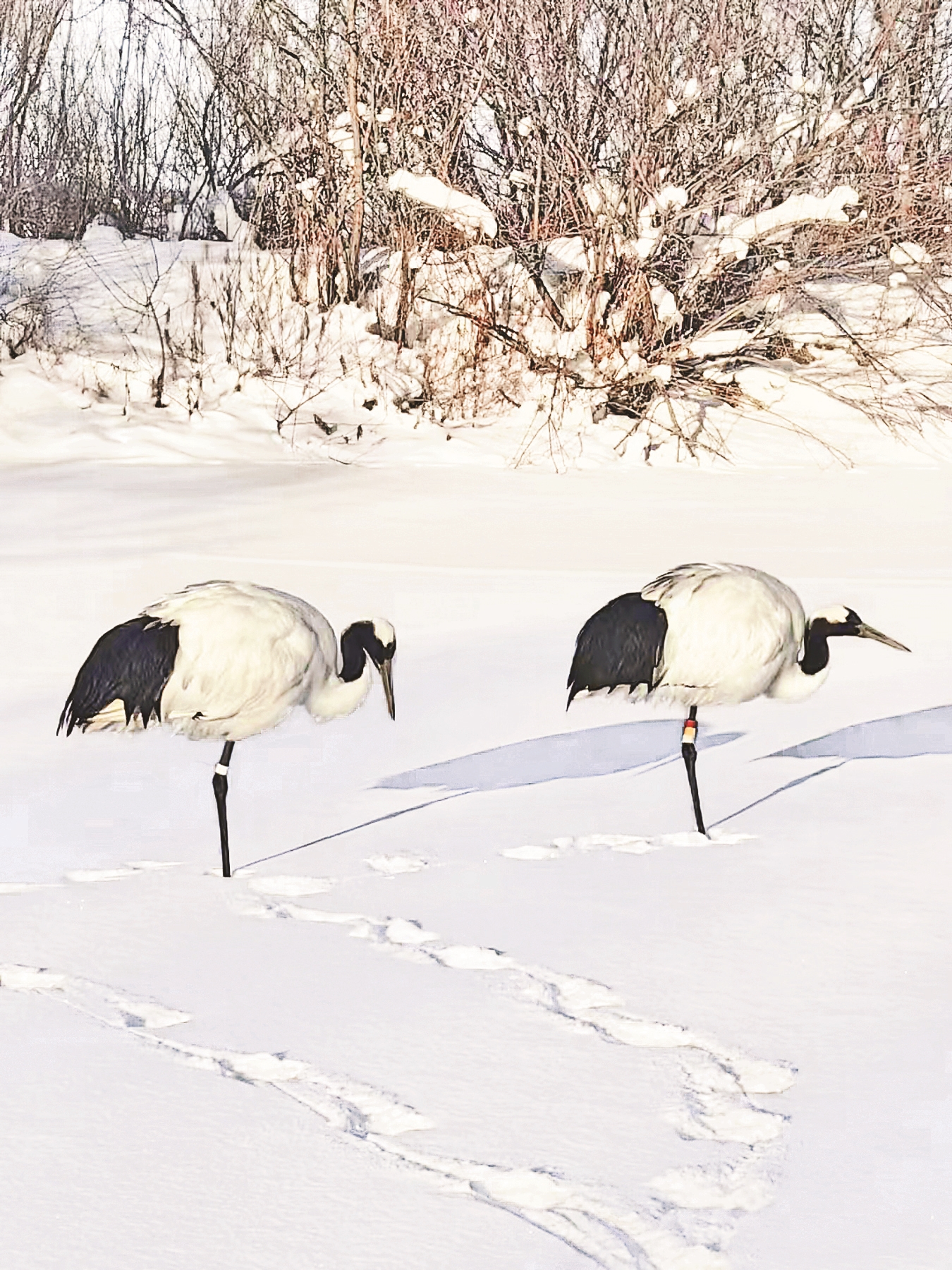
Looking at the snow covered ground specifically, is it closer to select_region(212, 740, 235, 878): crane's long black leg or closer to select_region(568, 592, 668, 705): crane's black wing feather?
select_region(212, 740, 235, 878): crane's long black leg

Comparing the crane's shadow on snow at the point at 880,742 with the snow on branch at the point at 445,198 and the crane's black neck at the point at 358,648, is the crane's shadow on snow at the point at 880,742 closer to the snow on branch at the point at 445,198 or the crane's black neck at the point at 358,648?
the crane's black neck at the point at 358,648

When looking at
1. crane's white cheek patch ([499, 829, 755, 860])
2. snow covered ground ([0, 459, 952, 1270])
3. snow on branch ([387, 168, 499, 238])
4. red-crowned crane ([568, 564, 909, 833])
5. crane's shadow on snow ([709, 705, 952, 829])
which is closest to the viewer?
snow covered ground ([0, 459, 952, 1270])

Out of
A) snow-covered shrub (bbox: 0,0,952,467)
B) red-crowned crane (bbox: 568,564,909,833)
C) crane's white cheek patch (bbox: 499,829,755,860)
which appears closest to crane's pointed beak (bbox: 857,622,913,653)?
red-crowned crane (bbox: 568,564,909,833)

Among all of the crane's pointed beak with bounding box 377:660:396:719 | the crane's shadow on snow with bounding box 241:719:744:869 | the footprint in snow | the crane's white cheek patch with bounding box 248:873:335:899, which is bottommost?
the footprint in snow

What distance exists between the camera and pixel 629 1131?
3.38 metres

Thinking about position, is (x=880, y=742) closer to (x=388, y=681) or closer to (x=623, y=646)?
(x=623, y=646)

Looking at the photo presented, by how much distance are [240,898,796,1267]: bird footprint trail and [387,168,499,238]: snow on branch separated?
10627 millimetres

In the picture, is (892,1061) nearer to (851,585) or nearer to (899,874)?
(899,874)

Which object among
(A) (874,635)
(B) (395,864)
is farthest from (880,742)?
(B) (395,864)

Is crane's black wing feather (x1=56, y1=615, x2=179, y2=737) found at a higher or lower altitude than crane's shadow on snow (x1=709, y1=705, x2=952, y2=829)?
higher

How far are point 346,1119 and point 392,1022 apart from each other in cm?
52

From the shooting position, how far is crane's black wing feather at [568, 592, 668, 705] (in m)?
5.74

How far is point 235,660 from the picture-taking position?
541cm

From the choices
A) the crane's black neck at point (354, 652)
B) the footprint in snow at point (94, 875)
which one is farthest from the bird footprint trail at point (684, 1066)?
the crane's black neck at point (354, 652)
